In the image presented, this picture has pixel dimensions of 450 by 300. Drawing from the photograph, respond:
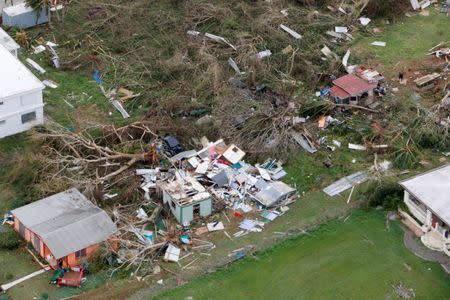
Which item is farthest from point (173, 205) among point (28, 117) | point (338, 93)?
point (338, 93)

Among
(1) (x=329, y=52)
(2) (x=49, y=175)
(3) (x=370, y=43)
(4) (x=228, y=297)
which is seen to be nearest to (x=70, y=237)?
(2) (x=49, y=175)

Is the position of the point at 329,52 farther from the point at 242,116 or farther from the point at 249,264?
the point at 249,264

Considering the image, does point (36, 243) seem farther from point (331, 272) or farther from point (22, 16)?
point (22, 16)

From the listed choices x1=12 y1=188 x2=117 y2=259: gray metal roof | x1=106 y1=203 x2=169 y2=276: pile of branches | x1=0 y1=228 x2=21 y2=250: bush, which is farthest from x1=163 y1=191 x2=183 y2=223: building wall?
x1=0 y1=228 x2=21 y2=250: bush

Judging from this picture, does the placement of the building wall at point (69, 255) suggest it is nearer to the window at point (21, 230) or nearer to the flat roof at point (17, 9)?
the window at point (21, 230)

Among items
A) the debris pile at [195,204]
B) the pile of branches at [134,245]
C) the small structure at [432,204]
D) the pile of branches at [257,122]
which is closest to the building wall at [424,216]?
the small structure at [432,204]

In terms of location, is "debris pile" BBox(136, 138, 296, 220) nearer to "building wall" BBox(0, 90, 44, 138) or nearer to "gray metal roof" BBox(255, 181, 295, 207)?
"gray metal roof" BBox(255, 181, 295, 207)
